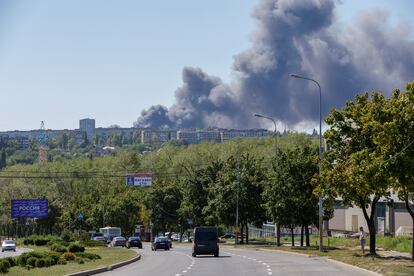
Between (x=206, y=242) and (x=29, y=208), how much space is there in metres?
50.1

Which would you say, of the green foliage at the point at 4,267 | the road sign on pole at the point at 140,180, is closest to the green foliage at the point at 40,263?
the green foliage at the point at 4,267

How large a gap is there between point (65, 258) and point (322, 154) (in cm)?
1857

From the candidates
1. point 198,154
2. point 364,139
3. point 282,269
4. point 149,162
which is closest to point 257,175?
point 364,139

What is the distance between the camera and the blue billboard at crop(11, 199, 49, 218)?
94912 mm

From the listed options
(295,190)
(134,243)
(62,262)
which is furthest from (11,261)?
(134,243)

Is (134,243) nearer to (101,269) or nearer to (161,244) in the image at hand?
(161,244)

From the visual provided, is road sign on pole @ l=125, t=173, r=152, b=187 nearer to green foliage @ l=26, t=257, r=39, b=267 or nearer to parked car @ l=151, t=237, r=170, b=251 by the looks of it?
parked car @ l=151, t=237, r=170, b=251

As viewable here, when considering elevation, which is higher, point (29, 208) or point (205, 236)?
point (29, 208)

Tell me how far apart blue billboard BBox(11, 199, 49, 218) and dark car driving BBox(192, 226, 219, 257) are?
4822cm

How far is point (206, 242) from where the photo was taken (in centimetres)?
5209

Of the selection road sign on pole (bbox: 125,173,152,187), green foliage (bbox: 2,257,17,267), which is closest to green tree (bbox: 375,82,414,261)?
green foliage (bbox: 2,257,17,267)

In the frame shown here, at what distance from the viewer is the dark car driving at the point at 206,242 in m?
51.9

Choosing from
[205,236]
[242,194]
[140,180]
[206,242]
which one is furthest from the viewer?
[140,180]

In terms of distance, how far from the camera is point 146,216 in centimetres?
12706
